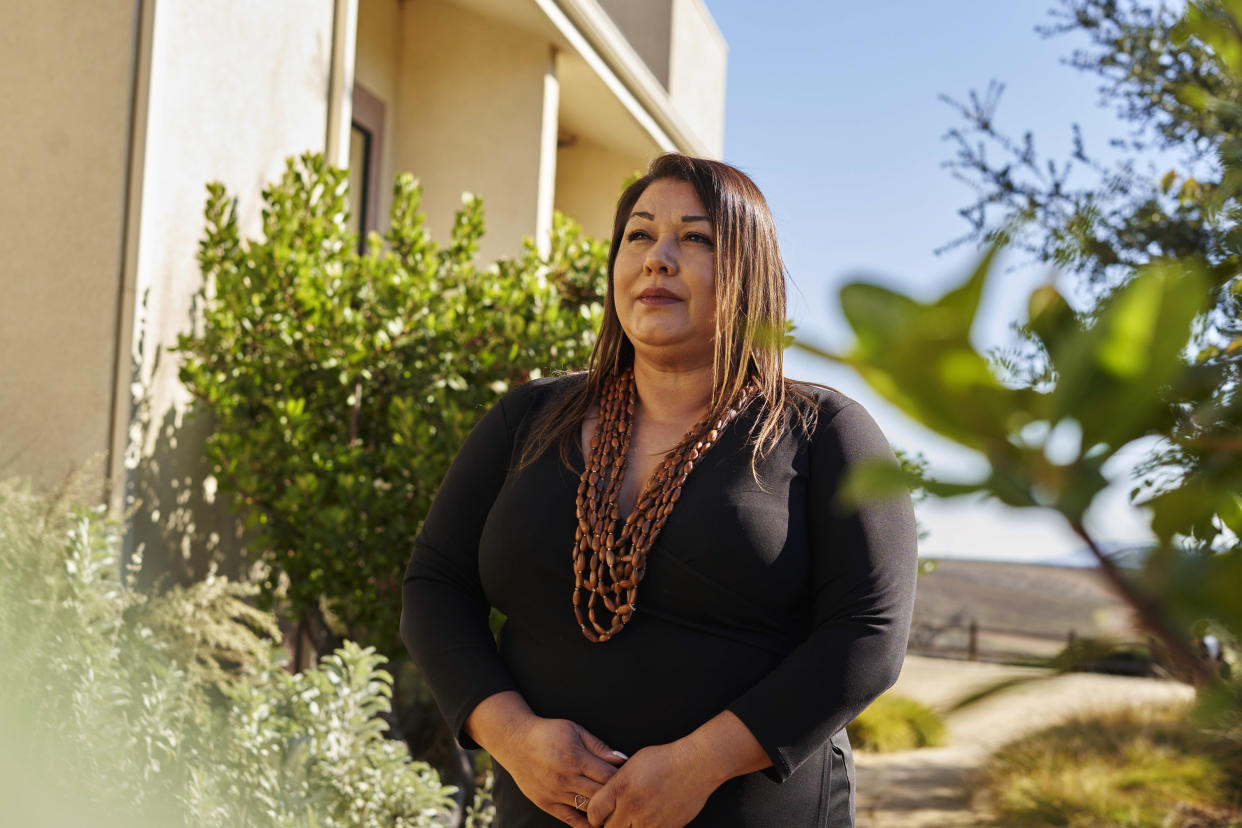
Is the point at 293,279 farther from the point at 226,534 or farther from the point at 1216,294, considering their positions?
the point at 1216,294

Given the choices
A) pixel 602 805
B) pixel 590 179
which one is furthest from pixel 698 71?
pixel 602 805

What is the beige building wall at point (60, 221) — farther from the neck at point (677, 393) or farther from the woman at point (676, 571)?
the neck at point (677, 393)

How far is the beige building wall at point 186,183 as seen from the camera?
14.0 ft

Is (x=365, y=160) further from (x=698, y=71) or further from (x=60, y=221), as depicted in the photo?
(x=698, y=71)

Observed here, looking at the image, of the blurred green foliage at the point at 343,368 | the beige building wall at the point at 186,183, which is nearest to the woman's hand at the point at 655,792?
the blurred green foliage at the point at 343,368

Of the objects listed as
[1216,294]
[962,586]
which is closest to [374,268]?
[1216,294]

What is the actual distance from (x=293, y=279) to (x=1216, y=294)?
4.21 metres

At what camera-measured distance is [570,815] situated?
2025mm

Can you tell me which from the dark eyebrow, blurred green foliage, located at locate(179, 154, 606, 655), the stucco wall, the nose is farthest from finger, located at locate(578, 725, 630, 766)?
the stucco wall

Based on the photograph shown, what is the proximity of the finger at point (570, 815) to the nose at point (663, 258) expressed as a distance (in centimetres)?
110

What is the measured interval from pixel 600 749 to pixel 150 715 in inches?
81.5

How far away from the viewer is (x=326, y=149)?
5.51 metres

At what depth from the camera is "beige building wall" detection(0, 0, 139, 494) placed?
13.8ft

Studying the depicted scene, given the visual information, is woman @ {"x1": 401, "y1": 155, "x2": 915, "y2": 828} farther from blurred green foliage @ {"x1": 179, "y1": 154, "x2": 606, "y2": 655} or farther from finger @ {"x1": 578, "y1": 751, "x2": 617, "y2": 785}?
blurred green foliage @ {"x1": 179, "y1": 154, "x2": 606, "y2": 655}
